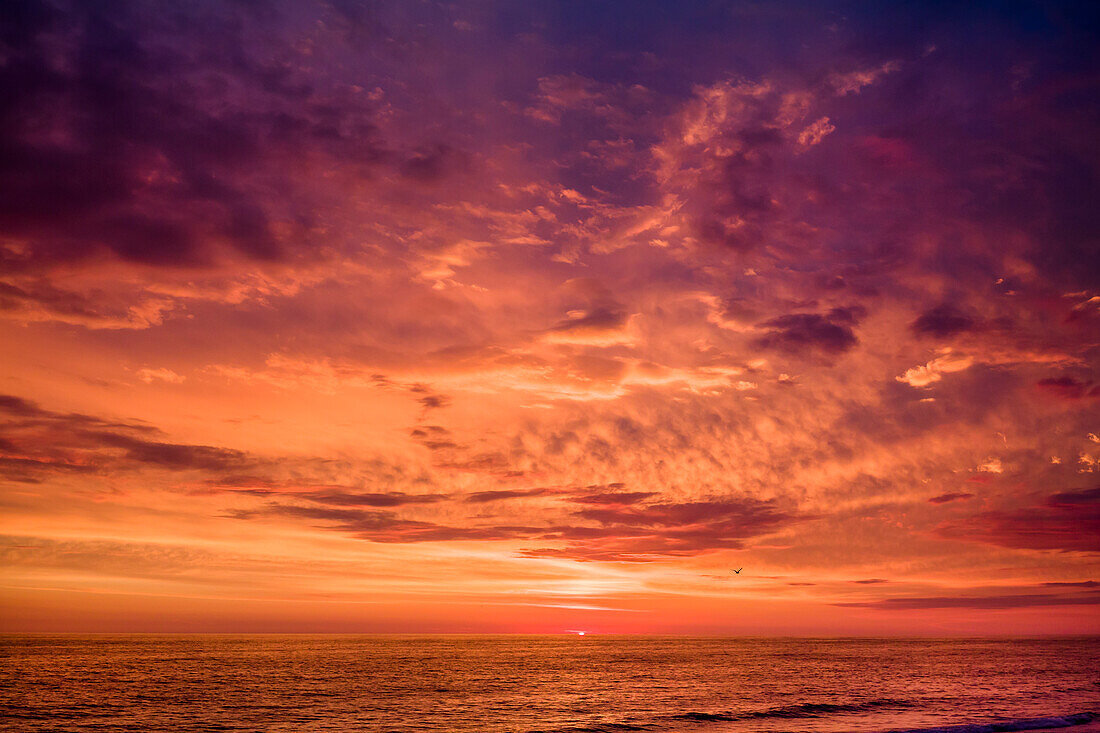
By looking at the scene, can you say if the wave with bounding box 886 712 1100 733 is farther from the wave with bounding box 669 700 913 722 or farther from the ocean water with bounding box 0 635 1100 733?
the wave with bounding box 669 700 913 722

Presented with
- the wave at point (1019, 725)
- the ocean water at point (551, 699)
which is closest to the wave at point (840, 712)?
the wave at point (1019, 725)

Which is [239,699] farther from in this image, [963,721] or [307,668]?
[963,721]

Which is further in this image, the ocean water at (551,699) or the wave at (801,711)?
the wave at (801,711)

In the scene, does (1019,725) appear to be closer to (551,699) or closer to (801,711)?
(801,711)

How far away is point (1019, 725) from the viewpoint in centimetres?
5012

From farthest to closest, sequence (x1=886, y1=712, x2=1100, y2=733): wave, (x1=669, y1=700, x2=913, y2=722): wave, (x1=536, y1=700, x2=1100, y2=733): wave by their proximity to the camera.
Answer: (x1=669, y1=700, x2=913, y2=722): wave
(x1=536, y1=700, x2=1100, y2=733): wave
(x1=886, y1=712, x2=1100, y2=733): wave

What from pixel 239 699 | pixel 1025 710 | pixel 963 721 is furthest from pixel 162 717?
pixel 1025 710

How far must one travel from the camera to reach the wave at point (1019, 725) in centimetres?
4759

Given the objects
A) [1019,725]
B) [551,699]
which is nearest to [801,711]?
[1019,725]

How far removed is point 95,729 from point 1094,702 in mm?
92446

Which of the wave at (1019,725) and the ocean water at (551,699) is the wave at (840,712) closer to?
the wave at (1019,725)

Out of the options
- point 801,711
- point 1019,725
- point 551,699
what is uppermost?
point 1019,725

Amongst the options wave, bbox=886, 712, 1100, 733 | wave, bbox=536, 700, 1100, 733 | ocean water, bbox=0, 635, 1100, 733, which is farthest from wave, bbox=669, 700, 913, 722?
wave, bbox=886, 712, 1100, 733

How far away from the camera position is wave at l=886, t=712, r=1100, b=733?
47594 mm
